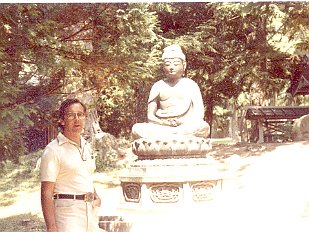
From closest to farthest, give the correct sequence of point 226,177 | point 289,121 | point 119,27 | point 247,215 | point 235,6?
point 247,215, point 119,27, point 226,177, point 235,6, point 289,121

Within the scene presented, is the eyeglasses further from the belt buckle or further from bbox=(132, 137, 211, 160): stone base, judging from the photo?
bbox=(132, 137, 211, 160): stone base

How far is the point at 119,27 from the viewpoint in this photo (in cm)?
580

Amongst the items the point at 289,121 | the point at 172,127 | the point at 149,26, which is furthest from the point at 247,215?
the point at 289,121

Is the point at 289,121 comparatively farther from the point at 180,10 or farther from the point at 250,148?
the point at 180,10

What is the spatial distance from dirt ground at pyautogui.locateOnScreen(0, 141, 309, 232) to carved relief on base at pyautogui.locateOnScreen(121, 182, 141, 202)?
21 centimetres

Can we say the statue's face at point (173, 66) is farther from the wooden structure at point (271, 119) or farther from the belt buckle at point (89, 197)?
the wooden structure at point (271, 119)

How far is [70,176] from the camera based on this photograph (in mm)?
2537

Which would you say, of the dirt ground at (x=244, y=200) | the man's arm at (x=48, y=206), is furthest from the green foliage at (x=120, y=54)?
Result: the man's arm at (x=48, y=206)

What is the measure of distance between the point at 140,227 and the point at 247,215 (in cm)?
130

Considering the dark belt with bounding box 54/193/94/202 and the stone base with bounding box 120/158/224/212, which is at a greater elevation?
the dark belt with bounding box 54/193/94/202

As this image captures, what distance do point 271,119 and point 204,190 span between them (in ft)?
17.2

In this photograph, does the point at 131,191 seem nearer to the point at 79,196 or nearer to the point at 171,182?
the point at 171,182

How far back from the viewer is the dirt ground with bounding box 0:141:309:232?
4.72m

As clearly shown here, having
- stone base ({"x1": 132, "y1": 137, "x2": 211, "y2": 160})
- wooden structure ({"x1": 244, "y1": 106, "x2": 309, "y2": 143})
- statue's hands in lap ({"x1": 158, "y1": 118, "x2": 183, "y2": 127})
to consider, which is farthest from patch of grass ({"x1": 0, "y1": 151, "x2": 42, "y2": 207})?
wooden structure ({"x1": 244, "y1": 106, "x2": 309, "y2": 143})
